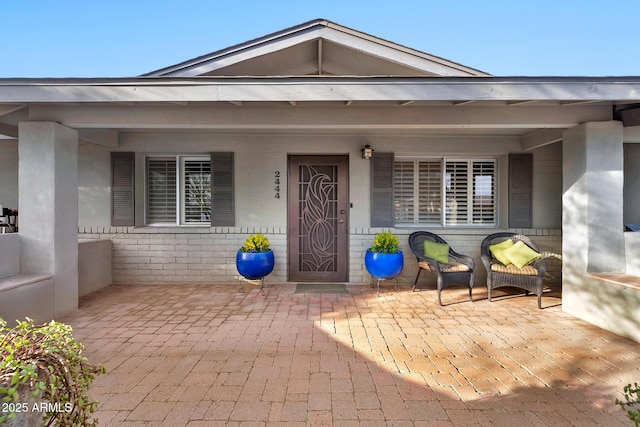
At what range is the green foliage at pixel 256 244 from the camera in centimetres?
502

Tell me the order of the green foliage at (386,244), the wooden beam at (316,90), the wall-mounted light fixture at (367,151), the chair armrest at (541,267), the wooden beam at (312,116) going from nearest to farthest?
the wooden beam at (316,90)
the wooden beam at (312,116)
the chair armrest at (541,267)
the green foliage at (386,244)
the wall-mounted light fixture at (367,151)

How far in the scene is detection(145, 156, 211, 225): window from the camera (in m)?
5.75

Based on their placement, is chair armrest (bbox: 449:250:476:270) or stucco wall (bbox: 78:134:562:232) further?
stucco wall (bbox: 78:134:562:232)

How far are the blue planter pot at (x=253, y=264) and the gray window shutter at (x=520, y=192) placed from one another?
167 inches

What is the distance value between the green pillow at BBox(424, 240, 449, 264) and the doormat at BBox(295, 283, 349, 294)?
145 centimetres

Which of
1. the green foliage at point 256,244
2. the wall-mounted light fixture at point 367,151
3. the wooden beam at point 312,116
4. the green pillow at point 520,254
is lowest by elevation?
the green pillow at point 520,254

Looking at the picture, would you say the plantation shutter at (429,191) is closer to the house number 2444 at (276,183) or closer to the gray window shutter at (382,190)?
the gray window shutter at (382,190)

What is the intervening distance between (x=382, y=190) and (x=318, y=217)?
1.21m

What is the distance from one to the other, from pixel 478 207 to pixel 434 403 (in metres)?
4.42

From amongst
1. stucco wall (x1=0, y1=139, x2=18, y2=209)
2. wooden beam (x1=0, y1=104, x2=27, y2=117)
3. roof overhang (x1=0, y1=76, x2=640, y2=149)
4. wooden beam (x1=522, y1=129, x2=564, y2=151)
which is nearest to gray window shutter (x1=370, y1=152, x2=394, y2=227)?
roof overhang (x1=0, y1=76, x2=640, y2=149)

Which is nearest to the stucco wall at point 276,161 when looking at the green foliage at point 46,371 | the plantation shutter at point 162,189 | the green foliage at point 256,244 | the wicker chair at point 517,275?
the plantation shutter at point 162,189

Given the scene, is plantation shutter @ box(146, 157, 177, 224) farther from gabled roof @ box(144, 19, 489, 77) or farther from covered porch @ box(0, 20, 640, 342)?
gabled roof @ box(144, 19, 489, 77)

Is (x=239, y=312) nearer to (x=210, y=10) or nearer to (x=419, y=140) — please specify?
(x=419, y=140)

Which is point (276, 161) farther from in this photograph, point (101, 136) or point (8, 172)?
point (8, 172)
